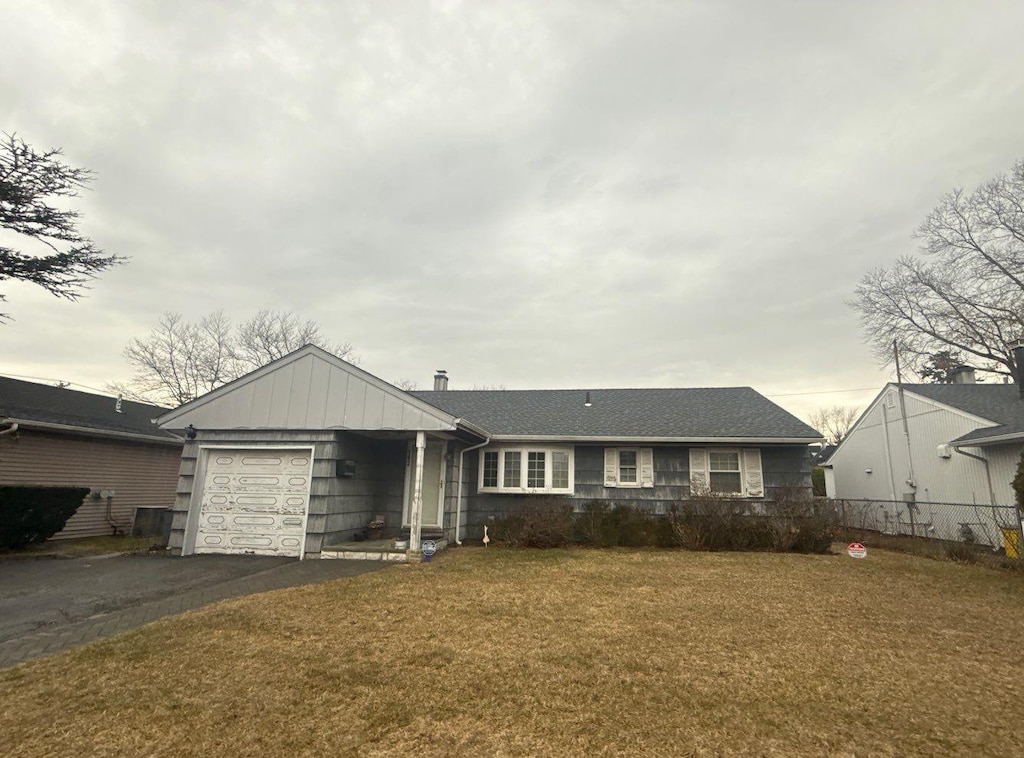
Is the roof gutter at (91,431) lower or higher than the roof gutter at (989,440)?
lower

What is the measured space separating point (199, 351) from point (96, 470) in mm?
15887

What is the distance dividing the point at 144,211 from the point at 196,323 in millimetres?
17258

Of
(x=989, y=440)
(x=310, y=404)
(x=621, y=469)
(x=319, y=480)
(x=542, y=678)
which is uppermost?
(x=310, y=404)

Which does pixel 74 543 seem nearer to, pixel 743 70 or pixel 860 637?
pixel 860 637

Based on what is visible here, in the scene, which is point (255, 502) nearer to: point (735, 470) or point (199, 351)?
point (735, 470)

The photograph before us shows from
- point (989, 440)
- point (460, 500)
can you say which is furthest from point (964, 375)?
point (460, 500)

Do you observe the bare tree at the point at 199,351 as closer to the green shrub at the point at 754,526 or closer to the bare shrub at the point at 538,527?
the bare shrub at the point at 538,527

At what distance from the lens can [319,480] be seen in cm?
1030

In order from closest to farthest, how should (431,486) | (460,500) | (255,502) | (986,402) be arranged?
(255,502)
(431,486)
(460,500)
(986,402)

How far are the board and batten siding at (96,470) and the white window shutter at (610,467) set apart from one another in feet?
45.4

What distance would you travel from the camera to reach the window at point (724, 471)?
1293 centimetres

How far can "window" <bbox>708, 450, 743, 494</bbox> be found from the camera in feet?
42.4

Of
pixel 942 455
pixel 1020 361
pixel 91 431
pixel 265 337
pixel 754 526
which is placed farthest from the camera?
pixel 265 337

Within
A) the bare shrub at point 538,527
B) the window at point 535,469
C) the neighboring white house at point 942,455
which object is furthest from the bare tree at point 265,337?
the neighboring white house at point 942,455
